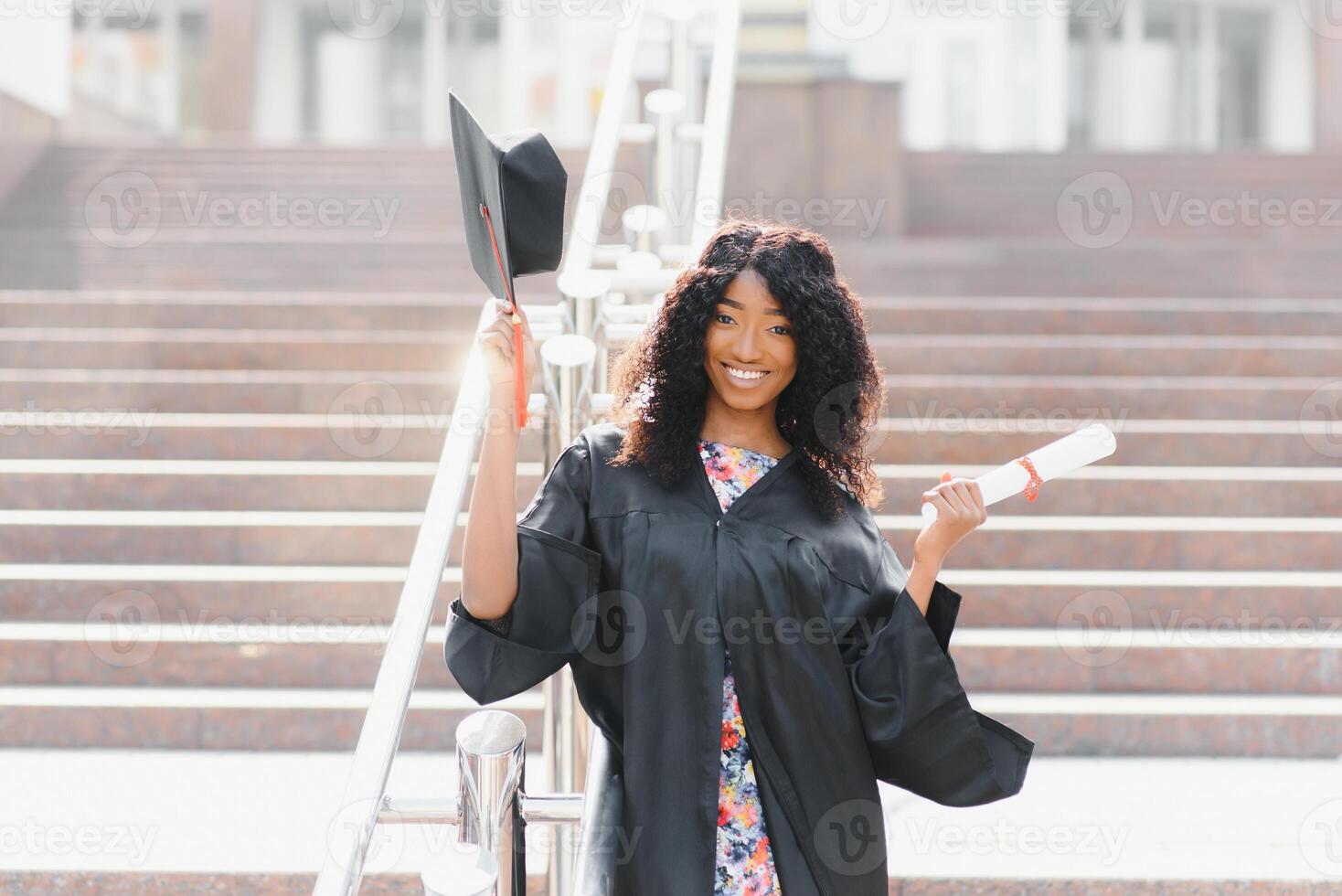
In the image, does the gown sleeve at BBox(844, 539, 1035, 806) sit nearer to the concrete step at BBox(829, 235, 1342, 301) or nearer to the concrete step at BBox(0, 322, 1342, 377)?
the concrete step at BBox(0, 322, 1342, 377)

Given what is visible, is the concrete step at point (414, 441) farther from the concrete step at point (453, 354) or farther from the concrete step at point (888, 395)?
the concrete step at point (453, 354)

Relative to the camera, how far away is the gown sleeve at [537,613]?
166cm

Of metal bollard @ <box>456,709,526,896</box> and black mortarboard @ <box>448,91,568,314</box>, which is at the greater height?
black mortarboard @ <box>448,91,568,314</box>

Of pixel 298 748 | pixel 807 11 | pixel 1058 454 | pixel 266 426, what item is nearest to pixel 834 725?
pixel 1058 454

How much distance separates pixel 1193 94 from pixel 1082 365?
1249cm

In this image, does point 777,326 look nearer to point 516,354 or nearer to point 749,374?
point 749,374

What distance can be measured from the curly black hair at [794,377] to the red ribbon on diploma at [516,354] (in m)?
0.23


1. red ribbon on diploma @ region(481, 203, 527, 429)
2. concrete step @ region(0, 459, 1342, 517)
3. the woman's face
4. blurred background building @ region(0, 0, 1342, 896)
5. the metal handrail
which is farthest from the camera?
concrete step @ region(0, 459, 1342, 517)

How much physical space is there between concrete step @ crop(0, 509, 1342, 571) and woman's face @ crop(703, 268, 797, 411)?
2509mm

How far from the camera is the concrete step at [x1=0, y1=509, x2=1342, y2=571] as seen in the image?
4.23 metres

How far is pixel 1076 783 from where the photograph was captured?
3.35 meters

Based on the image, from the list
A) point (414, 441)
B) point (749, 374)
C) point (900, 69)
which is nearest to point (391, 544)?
point (414, 441)

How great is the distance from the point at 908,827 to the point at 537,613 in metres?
1.67

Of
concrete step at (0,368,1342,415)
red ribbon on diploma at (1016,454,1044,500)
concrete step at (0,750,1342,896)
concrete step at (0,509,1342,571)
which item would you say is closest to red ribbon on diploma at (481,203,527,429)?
red ribbon on diploma at (1016,454,1044,500)
